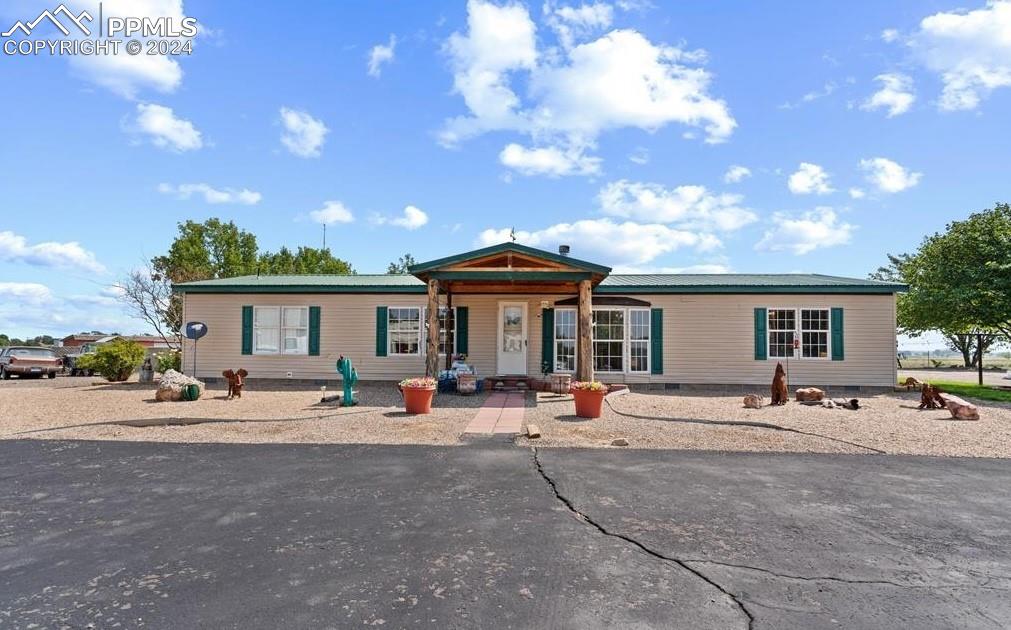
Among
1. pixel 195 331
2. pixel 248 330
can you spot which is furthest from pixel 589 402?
pixel 195 331

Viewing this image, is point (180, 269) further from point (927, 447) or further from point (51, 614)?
point (927, 447)

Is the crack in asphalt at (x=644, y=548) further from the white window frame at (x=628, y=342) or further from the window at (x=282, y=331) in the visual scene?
the window at (x=282, y=331)

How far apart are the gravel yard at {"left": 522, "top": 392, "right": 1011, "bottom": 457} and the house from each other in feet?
10.2

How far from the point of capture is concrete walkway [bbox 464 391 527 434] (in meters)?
9.08

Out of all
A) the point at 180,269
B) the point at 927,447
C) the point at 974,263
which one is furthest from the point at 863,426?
the point at 180,269

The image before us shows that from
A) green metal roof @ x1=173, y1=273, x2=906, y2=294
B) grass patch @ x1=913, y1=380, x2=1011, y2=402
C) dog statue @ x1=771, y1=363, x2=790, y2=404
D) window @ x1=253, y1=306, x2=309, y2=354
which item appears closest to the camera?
dog statue @ x1=771, y1=363, x2=790, y2=404

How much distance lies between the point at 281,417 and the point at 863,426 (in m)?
10.8

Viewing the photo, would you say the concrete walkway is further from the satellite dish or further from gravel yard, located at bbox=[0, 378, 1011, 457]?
the satellite dish

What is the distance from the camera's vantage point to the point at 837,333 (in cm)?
1569

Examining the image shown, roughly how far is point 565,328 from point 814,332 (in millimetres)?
7320

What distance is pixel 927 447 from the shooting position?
25.9 ft

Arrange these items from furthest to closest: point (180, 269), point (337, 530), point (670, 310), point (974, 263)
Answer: point (180, 269), point (974, 263), point (670, 310), point (337, 530)

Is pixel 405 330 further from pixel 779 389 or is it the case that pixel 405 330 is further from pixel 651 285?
pixel 779 389

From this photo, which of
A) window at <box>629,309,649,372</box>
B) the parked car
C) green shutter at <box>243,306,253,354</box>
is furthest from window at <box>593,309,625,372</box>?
the parked car
